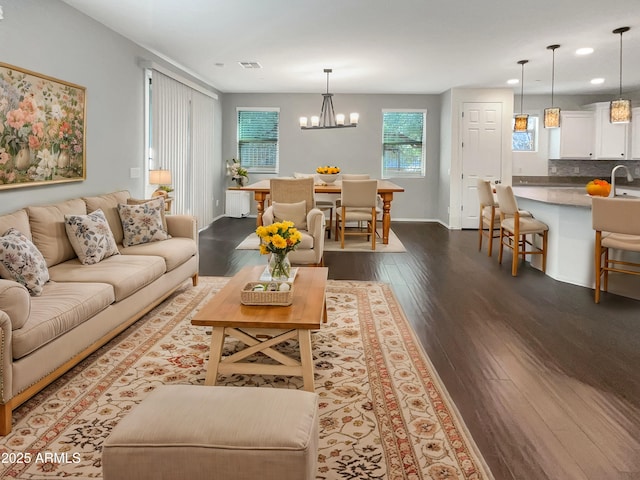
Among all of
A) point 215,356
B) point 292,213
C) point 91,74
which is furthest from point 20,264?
point 292,213

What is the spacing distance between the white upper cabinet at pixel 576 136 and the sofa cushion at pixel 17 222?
880cm

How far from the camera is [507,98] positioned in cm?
930

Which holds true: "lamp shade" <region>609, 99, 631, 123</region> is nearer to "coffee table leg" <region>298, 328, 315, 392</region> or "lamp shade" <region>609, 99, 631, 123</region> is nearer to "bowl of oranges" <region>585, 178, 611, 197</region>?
"bowl of oranges" <region>585, 178, 611, 197</region>

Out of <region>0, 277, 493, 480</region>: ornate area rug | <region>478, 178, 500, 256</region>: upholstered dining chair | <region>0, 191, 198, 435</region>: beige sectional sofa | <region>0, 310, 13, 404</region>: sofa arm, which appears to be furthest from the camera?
<region>478, 178, 500, 256</region>: upholstered dining chair

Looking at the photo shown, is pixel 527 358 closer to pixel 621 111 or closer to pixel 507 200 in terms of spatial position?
pixel 507 200

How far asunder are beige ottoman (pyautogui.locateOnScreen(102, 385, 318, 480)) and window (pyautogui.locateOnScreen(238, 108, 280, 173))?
30.0 ft

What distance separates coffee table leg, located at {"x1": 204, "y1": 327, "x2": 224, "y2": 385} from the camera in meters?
2.74

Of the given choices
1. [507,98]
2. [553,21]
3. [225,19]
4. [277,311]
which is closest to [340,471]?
[277,311]

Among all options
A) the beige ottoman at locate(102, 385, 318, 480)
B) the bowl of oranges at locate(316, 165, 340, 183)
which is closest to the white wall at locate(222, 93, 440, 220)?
the bowl of oranges at locate(316, 165, 340, 183)

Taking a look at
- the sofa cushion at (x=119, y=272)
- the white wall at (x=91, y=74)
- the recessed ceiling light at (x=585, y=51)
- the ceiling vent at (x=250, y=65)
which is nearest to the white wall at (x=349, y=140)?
the ceiling vent at (x=250, y=65)

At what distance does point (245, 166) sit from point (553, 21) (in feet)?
22.3

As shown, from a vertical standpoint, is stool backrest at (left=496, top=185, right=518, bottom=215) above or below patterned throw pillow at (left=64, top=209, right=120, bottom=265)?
above

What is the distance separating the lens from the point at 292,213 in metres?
6.03

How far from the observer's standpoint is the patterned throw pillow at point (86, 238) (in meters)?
3.91
